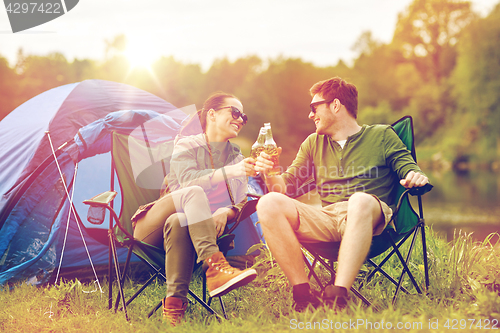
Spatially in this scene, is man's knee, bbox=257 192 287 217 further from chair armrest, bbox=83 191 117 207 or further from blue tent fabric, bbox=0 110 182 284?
blue tent fabric, bbox=0 110 182 284

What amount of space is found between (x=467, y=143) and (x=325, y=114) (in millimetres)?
18601

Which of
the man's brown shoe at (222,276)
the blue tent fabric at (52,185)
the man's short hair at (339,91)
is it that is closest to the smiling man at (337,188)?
the man's short hair at (339,91)

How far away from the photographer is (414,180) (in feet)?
6.23

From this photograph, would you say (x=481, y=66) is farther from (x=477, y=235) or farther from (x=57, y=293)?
(x=57, y=293)

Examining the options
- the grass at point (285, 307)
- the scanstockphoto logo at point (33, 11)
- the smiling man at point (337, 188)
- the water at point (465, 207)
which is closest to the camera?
the grass at point (285, 307)

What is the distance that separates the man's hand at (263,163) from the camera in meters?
1.93

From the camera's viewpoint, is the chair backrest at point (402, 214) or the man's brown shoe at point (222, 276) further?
the chair backrest at point (402, 214)

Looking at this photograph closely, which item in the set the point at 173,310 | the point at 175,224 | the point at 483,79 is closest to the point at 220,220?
the point at 175,224

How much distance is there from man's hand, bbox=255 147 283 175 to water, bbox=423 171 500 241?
452cm

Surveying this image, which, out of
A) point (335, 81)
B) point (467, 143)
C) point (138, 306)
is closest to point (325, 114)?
point (335, 81)

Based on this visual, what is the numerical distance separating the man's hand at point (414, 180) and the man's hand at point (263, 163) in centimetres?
58

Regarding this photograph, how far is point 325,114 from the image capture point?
2.26 meters

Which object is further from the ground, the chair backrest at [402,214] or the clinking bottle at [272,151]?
the clinking bottle at [272,151]

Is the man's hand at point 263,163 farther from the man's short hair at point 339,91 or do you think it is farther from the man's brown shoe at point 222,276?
the man's short hair at point 339,91
